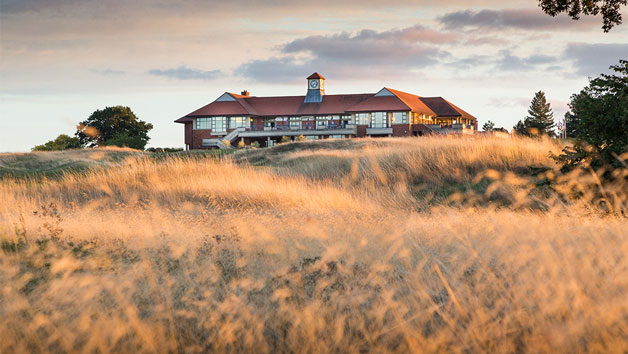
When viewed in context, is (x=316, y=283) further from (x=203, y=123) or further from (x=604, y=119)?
(x=203, y=123)

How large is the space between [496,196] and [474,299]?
8.36 m

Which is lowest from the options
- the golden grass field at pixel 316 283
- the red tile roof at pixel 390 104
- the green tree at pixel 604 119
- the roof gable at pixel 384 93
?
the golden grass field at pixel 316 283

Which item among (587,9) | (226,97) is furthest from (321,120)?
(587,9)

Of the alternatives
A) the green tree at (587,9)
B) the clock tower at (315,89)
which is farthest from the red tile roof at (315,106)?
the green tree at (587,9)

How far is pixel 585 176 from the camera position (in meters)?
9.80

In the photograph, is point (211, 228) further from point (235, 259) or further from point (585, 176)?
point (585, 176)

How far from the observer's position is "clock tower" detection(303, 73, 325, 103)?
61.0 metres

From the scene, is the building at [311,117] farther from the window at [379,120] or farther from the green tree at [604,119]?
the green tree at [604,119]

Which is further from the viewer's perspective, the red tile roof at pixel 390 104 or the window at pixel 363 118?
the window at pixel 363 118

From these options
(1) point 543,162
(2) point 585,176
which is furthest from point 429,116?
(2) point 585,176

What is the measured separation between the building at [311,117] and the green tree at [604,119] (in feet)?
143

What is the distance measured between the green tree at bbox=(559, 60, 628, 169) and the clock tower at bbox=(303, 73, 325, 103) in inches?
2009

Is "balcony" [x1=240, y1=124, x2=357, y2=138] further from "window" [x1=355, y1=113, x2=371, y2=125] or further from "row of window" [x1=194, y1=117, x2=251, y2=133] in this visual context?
"row of window" [x1=194, y1=117, x2=251, y2=133]

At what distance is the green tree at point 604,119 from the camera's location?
985cm
